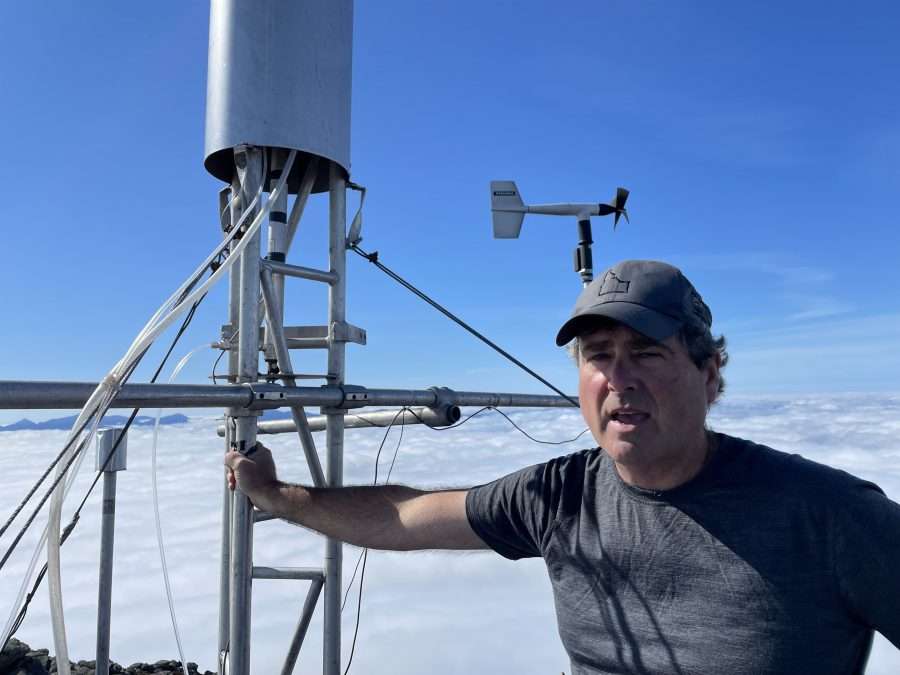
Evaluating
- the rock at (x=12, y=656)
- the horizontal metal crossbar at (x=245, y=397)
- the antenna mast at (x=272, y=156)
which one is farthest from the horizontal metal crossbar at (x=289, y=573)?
the rock at (x=12, y=656)

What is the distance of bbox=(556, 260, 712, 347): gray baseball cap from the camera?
6.50 feet

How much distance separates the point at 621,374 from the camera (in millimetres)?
2055

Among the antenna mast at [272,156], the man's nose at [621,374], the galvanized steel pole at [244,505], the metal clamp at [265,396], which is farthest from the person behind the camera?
the antenna mast at [272,156]

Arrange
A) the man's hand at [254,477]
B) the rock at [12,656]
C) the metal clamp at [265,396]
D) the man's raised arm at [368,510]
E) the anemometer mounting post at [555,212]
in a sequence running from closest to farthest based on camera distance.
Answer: the man's raised arm at [368,510] → the man's hand at [254,477] → the metal clamp at [265,396] → the anemometer mounting post at [555,212] → the rock at [12,656]

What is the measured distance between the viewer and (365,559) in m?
4.57

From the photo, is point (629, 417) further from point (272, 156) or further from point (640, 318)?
point (272, 156)

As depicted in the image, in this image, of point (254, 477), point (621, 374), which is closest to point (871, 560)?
point (621, 374)

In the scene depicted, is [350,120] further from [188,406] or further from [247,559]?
[247,559]

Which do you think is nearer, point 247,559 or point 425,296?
point 247,559

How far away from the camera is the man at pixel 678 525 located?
175cm

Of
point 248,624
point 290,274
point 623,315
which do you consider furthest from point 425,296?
point 623,315

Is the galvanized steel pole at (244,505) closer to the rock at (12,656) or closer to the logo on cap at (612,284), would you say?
the logo on cap at (612,284)

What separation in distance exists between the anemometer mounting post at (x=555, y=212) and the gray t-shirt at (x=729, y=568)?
73.3 inches

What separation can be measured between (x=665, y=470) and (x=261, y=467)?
1.75m
